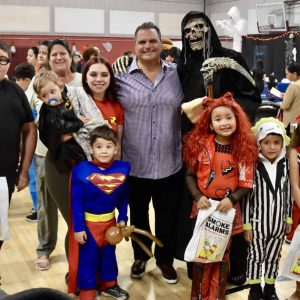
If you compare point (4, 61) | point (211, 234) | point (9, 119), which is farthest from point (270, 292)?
point (4, 61)

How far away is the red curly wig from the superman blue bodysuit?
0.39 m

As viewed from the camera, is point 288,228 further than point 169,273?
No

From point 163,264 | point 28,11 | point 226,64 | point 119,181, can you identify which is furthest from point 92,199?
point 28,11

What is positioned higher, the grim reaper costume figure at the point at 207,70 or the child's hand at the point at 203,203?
the grim reaper costume figure at the point at 207,70

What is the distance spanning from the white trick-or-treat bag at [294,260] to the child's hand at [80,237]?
114cm

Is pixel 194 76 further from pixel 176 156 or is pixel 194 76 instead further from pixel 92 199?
pixel 92 199

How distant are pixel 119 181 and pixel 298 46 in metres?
9.87

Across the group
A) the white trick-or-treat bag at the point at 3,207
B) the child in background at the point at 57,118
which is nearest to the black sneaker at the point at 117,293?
the white trick-or-treat bag at the point at 3,207

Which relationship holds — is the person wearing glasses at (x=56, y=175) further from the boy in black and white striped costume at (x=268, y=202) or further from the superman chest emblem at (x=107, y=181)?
the boy in black and white striped costume at (x=268, y=202)

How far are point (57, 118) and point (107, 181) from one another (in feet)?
1.48

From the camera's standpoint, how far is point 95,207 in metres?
2.68

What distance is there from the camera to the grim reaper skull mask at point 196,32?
288 cm

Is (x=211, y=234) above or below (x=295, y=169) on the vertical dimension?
below

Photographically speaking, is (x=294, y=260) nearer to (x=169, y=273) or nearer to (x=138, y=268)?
(x=169, y=273)
